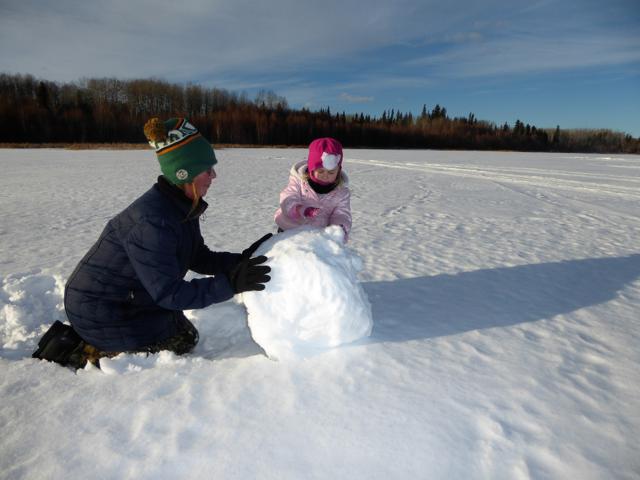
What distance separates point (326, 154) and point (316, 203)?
0.52 metres

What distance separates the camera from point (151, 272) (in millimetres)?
2000

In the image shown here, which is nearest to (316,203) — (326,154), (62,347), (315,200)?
(315,200)

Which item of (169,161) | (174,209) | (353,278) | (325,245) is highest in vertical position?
(169,161)

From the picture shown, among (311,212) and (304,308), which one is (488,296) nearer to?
(311,212)

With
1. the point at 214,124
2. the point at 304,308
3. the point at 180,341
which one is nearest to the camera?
the point at 304,308

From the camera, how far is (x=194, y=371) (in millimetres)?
2090

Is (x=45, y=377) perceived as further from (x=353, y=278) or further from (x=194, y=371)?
(x=353, y=278)

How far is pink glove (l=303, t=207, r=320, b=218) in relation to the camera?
3.44 metres

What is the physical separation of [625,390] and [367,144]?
74.3 meters

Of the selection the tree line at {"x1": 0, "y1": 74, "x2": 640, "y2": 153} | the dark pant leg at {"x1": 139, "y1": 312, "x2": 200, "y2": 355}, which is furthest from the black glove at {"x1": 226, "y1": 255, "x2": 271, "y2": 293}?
the tree line at {"x1": 0, "y1": 74, "x2": 640, "y2": 153}

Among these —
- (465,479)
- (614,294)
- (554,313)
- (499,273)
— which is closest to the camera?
(465,479)

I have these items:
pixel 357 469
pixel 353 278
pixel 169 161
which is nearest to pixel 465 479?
pixel 357 469

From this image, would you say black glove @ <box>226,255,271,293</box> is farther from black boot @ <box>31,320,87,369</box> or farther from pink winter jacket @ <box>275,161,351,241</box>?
pink winter jacket @ <box>275,161,351,241</box>

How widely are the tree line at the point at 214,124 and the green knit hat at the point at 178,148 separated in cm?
6449
